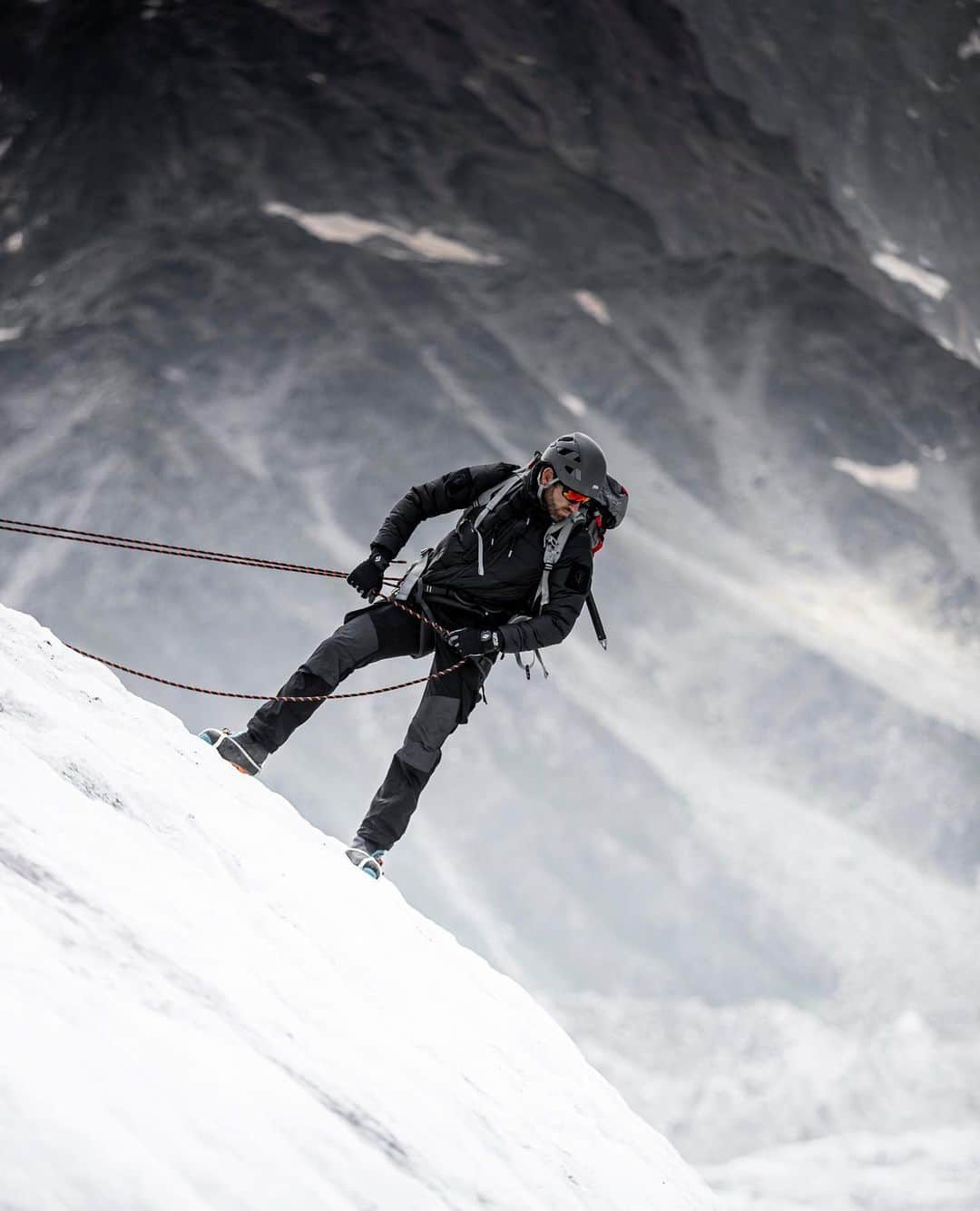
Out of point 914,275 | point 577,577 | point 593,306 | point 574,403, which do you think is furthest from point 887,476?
point 577,577

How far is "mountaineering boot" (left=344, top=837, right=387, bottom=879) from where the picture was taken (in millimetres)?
4914

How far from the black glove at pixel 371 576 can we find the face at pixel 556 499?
834 mm

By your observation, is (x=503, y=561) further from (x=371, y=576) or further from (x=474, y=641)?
(x=371, y=576)

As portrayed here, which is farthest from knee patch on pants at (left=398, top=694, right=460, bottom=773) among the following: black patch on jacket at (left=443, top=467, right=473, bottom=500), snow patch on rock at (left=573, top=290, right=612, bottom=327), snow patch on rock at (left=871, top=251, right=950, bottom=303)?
snow patch on rock at (left=573, top=290, right=612, bottom=327)

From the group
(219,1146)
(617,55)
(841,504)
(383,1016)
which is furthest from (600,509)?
(841,504)

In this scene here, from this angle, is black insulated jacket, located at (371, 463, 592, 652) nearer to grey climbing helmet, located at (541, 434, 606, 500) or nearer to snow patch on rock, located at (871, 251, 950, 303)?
grey climbing helmet, located at (541, 434, 606, 500)

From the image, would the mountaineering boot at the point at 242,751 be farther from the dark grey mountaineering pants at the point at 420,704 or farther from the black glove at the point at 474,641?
the black glove at the point at 474,641

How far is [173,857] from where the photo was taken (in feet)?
10.6

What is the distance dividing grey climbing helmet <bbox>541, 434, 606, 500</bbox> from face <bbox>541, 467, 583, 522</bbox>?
0.05 meters

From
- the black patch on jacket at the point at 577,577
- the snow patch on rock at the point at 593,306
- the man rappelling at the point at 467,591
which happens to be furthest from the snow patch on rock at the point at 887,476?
the black patch on jacket at the point at 577,577

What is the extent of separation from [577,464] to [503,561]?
0.59 m

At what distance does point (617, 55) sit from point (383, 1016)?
19.2 m

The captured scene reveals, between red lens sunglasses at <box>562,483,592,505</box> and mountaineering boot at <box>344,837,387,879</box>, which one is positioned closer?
mountaineering boot at <box>344,837,387,879</box>

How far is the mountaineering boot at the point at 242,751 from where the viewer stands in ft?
16.0
